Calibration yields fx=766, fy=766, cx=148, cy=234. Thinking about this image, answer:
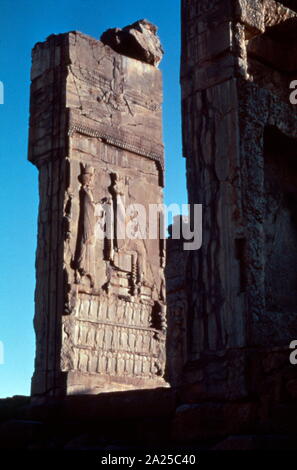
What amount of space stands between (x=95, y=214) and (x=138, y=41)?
2601mm

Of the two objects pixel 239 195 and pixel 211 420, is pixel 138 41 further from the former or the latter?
pixel 211 420

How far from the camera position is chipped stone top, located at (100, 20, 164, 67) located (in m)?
10.1

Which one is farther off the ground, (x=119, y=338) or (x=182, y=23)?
(x=182, y=23)

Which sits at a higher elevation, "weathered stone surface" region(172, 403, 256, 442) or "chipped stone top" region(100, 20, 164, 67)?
"chipped stone top" region(100, 20, 164, 67)

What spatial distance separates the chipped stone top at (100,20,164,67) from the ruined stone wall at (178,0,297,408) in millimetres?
4830

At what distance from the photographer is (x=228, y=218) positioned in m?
4.60

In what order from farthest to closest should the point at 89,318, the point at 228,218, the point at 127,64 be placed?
the point at 127,64, the point at 89,318, the point at 228,218

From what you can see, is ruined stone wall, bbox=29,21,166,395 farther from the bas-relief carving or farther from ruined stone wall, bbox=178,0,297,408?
ruined stone wall, bbox=178,0,297,408

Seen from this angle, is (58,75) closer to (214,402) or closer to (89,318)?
(89,318)

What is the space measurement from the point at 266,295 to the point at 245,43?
1.71m

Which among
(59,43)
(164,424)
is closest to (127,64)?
(59,43)

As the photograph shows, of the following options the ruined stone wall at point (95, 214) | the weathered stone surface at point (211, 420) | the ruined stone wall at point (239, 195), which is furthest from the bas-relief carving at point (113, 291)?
the weathered stone surface at point (211, 420)

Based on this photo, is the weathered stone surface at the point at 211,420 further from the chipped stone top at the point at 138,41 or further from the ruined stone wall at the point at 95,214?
the chipped stone top at the point at 138,41

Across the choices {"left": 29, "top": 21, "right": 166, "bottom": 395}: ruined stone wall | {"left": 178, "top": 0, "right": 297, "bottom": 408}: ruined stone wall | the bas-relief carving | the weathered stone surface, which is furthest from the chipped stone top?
the weathered stone surface
